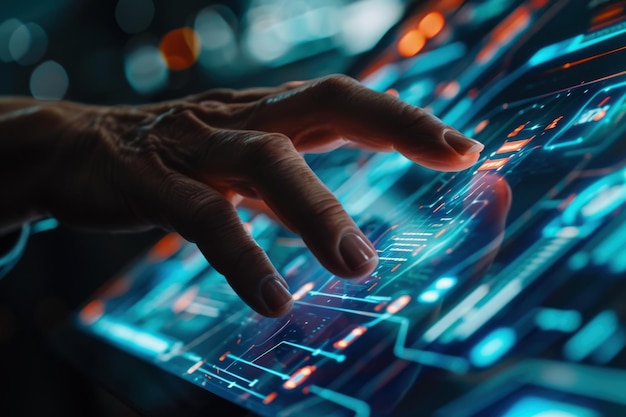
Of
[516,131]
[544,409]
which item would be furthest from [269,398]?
[516,131]

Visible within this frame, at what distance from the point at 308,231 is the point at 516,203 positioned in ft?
0.66

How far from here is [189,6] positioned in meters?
2.29

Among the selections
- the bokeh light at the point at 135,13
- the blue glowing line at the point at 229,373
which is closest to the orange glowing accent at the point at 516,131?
the blue glowing line at the point at 229,373

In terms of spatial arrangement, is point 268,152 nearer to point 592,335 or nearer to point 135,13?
point 592,335

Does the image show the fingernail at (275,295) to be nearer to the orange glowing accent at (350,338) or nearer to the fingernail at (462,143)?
the orange glowing accent at (350,338)

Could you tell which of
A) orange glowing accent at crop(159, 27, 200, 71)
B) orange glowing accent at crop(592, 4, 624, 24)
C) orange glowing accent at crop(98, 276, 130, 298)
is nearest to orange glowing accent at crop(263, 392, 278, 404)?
orange glowing accent at crop(592, 4, 624, 24)

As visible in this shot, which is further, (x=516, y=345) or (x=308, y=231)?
(x=308, y=231)

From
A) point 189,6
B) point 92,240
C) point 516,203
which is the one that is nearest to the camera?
point 516,203

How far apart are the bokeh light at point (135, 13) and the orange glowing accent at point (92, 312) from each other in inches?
59.9

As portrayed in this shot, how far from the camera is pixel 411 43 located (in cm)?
99

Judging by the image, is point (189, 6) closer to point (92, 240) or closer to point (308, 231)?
point (92, 240)

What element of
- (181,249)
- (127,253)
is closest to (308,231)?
(181,249)

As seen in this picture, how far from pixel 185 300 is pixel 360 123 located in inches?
16.2

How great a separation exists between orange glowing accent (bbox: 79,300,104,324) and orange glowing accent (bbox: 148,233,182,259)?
0.15 meters
